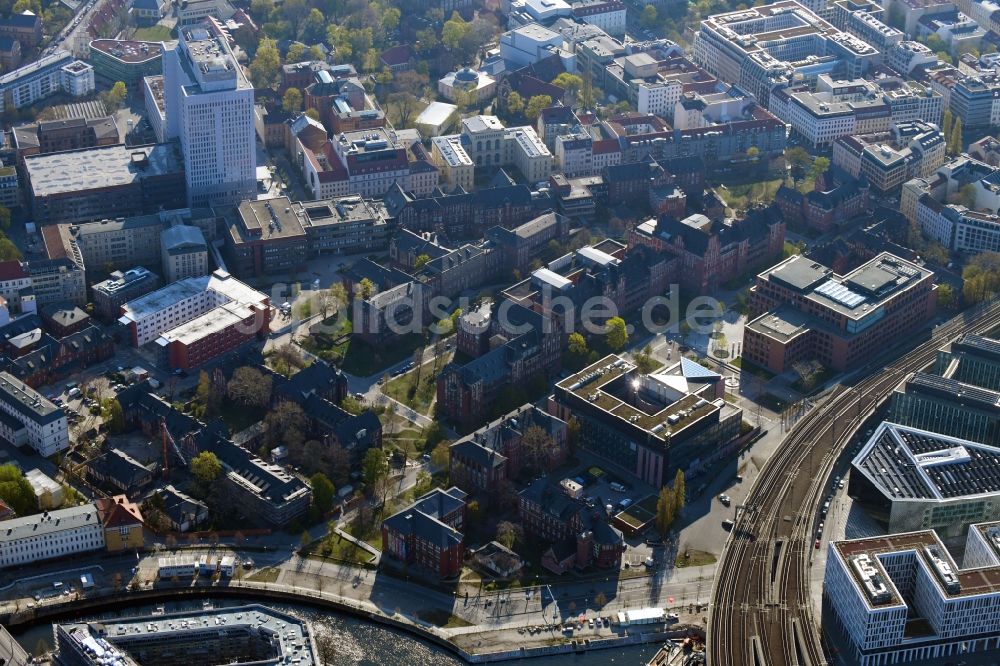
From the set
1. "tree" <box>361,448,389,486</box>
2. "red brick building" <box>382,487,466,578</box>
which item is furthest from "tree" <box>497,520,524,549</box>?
"tree" <box>361,448,389,486</box>

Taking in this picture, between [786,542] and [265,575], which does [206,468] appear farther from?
[786,542]

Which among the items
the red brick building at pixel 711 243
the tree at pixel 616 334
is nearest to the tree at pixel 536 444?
the tree at pixel 616 334

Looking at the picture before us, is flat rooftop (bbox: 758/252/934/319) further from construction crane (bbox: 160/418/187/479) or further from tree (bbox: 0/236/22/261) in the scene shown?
tree (bbox: 0/236/22/261)

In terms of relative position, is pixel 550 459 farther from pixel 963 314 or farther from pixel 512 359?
pixel 963 314

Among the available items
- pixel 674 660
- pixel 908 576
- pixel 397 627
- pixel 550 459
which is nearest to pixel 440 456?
pixel 550 459

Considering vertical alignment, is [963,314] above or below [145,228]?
below

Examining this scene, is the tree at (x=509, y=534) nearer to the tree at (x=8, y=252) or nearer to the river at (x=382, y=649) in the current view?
the river at (x=382, y=649)
